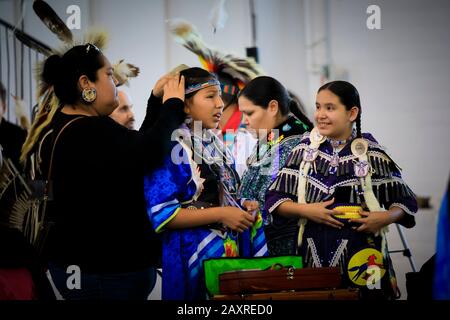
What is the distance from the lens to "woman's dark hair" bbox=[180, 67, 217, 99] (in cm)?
323

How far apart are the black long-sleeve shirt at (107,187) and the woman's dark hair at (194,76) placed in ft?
0.49

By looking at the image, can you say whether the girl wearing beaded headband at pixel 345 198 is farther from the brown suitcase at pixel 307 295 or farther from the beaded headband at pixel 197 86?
the beaded headband at pixel 197 86

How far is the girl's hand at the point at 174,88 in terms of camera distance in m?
3.18

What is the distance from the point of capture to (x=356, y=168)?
3.18m

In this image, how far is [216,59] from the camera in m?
3.45

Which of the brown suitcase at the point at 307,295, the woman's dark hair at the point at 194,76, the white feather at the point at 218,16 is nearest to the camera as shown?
the brown suitcase at the point at 307,295

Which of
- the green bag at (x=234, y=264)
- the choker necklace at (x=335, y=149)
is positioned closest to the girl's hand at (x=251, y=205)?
the green bag at (x=234, y=264)

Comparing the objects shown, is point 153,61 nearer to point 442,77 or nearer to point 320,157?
point 320,157

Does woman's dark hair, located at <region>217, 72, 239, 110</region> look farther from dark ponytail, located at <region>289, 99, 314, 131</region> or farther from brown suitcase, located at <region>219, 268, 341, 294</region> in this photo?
brown suitcase, located at <region>219, 268, 341, 294</region>

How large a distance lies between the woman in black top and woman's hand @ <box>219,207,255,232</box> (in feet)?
1.24

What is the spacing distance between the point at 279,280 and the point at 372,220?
1.78 feet

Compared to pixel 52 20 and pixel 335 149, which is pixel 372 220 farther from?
pixel 52 20

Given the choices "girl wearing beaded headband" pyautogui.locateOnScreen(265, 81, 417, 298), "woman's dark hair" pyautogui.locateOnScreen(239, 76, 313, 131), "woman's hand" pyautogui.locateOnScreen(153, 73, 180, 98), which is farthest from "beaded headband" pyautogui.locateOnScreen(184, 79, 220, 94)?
"girl wearing beaded headband" pyautogui.locateOnScreen(265, 81, 417, 298)

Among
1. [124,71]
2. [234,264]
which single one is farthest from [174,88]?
[234,264]
